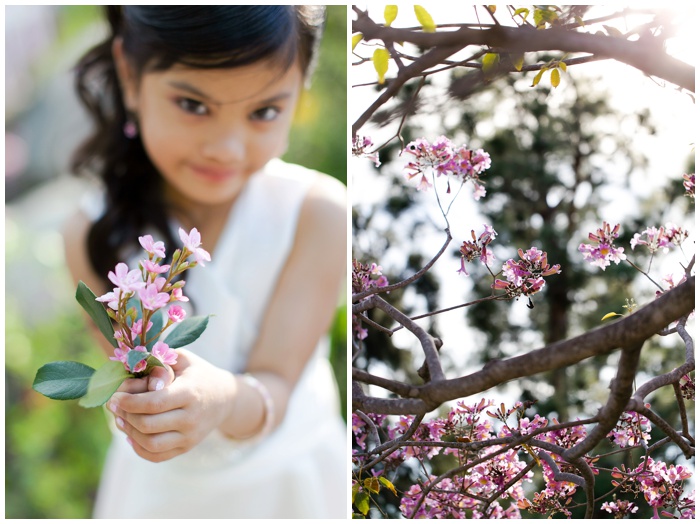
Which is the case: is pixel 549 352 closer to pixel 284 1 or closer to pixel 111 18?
pixel 284 1

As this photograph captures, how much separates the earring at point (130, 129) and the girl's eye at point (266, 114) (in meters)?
0.32

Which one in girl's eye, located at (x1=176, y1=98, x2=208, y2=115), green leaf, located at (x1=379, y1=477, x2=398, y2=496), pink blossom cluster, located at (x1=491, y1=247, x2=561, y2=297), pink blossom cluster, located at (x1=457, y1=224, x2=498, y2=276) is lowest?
green leaf, located at (x1=379, y1=477, x2=398, y2=496)

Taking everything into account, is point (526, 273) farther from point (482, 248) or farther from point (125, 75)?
point (125, 75)

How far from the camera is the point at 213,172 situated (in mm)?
1392

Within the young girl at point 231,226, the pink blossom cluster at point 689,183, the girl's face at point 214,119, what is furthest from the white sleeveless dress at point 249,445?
the pink blossom cluster at point 689,183

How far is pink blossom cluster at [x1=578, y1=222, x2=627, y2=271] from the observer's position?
1.25 m

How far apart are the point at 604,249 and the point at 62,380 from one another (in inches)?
35.8

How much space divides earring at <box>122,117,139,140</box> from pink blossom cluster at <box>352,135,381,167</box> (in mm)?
503

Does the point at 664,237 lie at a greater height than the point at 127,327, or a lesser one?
greater

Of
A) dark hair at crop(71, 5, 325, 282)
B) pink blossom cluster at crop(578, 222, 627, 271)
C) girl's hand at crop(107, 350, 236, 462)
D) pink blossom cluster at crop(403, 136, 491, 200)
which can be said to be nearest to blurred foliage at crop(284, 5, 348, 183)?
dark hair at crop(71, 5, 325, 282)

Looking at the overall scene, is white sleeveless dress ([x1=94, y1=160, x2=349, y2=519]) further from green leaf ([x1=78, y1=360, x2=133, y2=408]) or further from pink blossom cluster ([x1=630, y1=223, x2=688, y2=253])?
pink blossom cluster ([x1=630, y1=223, x2=688, y2=253])

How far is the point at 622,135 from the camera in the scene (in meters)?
1.38

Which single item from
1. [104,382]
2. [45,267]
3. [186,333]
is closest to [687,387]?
[186,333]

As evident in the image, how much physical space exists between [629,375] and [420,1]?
0.81m
